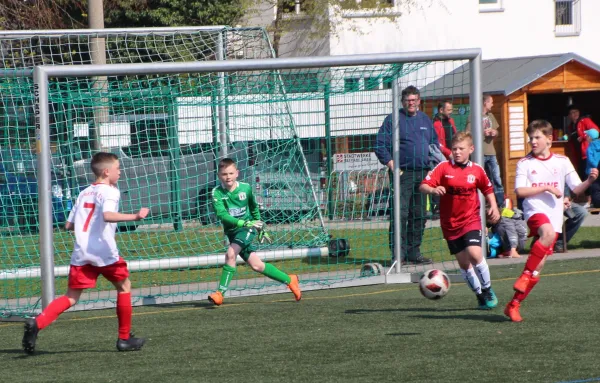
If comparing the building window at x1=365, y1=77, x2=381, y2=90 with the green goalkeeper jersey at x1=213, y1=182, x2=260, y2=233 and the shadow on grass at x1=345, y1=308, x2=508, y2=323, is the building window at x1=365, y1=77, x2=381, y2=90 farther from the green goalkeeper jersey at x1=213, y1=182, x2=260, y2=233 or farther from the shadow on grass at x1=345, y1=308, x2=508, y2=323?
the shadow on grass at x1=345, y1=308, x2=508, y2=323

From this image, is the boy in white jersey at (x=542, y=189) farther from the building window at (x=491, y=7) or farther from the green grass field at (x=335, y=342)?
the building window at (x=491, y=7)

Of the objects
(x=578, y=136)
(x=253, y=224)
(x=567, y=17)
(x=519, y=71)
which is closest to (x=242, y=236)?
(x=253, y=224)

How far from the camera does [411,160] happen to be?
39.0ft

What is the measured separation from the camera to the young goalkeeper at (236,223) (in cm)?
988

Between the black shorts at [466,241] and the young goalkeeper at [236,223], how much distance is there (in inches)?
74.1

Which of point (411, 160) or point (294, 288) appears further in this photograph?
Answer: point (411, 160)

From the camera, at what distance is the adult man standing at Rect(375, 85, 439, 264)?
11773 mm

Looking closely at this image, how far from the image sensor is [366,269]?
11477 mm

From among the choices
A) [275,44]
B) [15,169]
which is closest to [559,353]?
[15,169]

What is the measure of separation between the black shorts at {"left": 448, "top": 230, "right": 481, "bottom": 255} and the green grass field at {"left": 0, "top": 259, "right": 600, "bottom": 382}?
0.57 m

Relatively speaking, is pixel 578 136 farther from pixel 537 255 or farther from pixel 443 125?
pixel 537 255

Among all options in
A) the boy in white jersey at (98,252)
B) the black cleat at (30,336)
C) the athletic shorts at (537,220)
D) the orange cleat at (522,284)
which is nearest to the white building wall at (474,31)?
the athletic shorts at (537,220)

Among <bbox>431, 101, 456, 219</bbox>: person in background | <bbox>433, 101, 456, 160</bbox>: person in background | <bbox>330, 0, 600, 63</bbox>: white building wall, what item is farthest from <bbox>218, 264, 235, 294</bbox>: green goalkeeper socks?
<bbox>330, 0, 600, 63</bbox>: white building wall

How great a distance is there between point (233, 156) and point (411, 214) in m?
3.14
